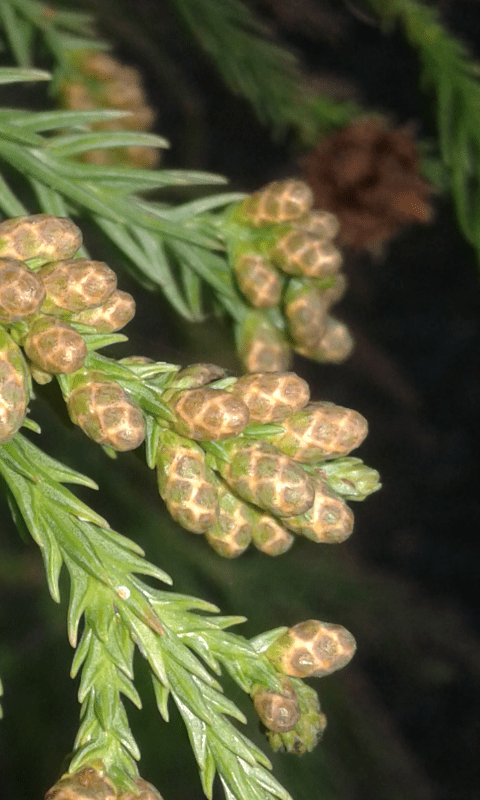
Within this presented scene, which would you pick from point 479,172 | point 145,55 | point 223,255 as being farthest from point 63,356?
point 145,55

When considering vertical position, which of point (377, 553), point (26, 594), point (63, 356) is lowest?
point (377, 553)

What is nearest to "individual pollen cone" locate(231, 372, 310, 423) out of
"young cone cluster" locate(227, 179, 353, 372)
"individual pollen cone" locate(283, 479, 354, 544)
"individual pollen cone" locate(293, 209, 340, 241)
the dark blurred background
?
"individual pollen cone" locate(283, 479, 354, 544)

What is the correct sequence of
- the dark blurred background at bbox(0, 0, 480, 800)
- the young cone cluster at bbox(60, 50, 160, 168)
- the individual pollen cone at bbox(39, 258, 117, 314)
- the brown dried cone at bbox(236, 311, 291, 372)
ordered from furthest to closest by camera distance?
1. the dark blurred background at bbox(0, 0, 480, 800)
2. the young cone cluster at bbox(60, 50, 160, 168)
3. the brown dried cone at bbox(236, 311, 291, 372)
4. the individual pollen cone at bbox(39, 258, 117, 314)

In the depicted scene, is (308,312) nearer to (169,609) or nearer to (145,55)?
(169,609)

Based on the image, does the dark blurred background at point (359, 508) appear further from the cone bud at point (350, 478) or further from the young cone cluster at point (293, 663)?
the cone bud at point (350, 478)

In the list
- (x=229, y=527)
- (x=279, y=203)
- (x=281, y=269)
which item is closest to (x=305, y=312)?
(x=281, y=269)

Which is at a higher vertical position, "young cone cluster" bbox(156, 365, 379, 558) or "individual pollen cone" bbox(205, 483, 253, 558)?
"young cone cluster" bbox(156, 365, 379, 558)

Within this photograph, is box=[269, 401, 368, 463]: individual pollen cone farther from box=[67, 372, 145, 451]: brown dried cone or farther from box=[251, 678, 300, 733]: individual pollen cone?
box=[251, 678, 300, 733]: individual pollen cone

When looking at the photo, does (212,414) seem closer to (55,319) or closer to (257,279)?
(55,319)
